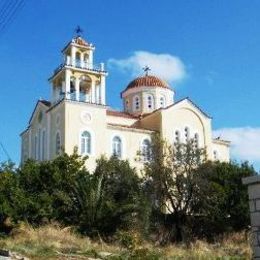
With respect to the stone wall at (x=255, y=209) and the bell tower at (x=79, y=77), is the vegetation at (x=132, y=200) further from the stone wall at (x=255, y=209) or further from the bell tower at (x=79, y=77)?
the stone wall at (x=255, y=209)

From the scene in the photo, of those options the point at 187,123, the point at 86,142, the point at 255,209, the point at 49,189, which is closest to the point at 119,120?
the point at 86,142

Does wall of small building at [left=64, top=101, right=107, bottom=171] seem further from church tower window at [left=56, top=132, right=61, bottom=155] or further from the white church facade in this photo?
church tower window at [left=56, top=132, right=61, bottom=155]

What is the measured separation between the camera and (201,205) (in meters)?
31.6

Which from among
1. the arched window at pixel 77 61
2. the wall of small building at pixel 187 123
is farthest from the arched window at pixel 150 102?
the arched window at pixel 77 61

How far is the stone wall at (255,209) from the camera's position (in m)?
9.12

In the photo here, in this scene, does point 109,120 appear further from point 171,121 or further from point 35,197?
point 35,197

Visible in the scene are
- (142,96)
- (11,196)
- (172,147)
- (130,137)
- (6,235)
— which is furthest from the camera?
(142,96)

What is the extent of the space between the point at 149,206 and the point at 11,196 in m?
6.86

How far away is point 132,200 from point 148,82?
22.5 m

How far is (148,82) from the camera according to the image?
50.1 metres

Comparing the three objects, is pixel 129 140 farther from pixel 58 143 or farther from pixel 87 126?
pixel 58 143

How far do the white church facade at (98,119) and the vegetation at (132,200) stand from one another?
21.2ft

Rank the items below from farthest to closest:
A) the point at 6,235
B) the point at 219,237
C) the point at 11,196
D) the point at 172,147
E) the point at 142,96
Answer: the point at 142,96
the point at 172,147
the point at 219,237
the point at 11,196
the point at 6,235

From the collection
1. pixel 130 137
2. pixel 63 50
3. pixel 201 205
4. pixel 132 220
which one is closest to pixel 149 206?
pixel 132 220
